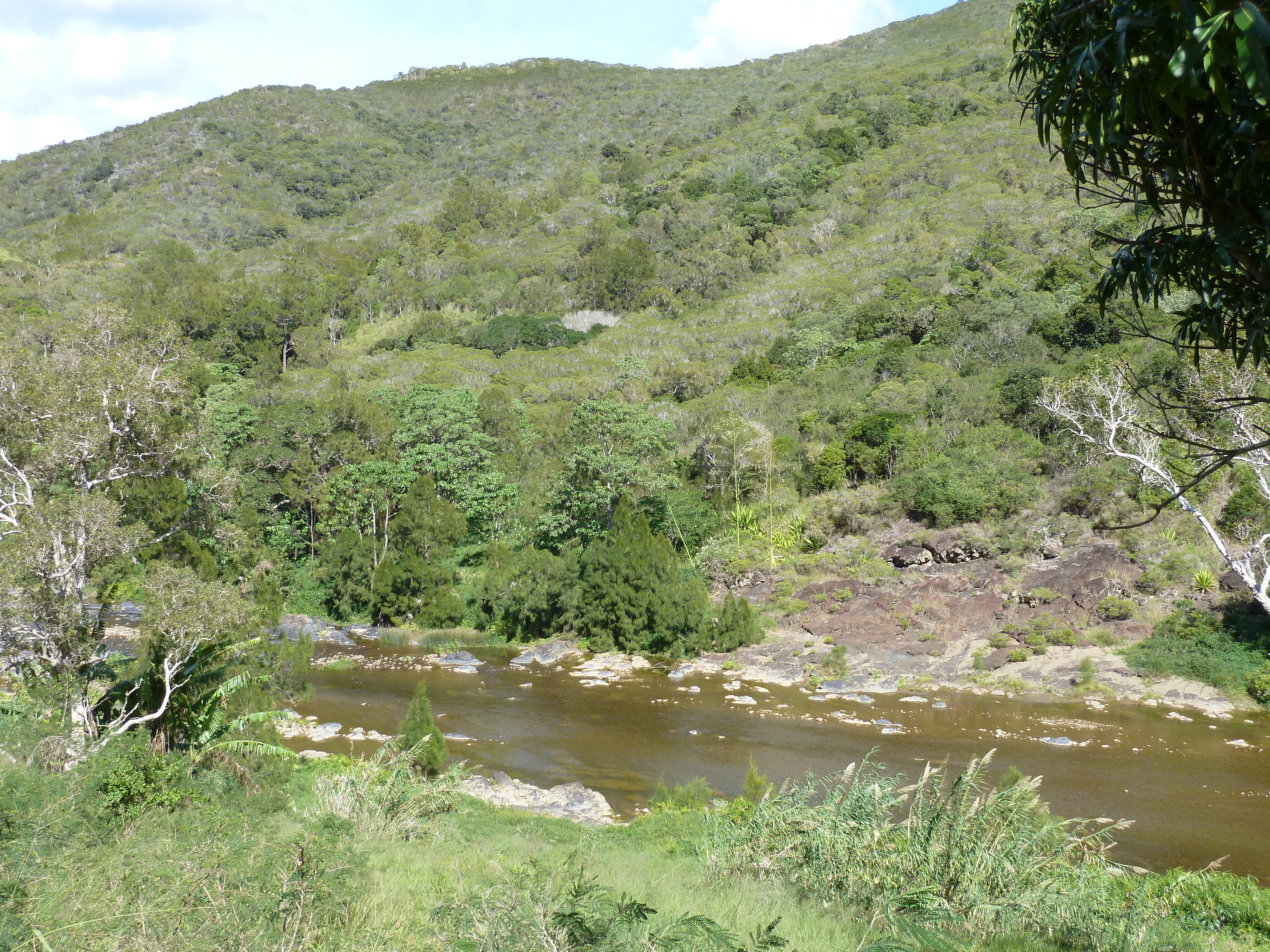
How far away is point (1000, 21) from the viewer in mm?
98188

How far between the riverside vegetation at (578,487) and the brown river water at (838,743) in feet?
5.86

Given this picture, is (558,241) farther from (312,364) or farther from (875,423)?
(875,423)

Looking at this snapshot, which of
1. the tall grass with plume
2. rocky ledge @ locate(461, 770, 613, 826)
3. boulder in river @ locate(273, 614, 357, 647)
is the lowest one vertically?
boulder in river @ locate(273, 614, 357, 647)

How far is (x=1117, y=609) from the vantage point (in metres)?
18.6

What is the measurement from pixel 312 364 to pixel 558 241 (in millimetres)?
27213

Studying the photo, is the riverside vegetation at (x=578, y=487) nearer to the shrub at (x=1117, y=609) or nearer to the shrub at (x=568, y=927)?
the shrub at (x=568, y=927)

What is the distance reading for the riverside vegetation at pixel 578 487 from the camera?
5.02 m

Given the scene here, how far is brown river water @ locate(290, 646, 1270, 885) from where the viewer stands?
11.4m

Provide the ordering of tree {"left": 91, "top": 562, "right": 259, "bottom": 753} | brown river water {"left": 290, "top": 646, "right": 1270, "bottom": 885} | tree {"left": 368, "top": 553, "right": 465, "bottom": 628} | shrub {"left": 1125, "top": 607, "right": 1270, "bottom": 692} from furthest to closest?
tree {"left": 368, "top": 553, "right": 465, "bottom": 628}, shrub {"left": 1125, "top": 607, "right": 1270, "bottom": 692}, brown river water {"left": 290, "top": 646, "right": 1270, "bottom": 885}, tree {"left": 91, "top": 562, "right": 259, "bottom": 753}

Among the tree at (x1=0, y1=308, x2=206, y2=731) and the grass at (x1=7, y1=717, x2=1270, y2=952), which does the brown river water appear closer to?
the grass at (x1=7, y1=717, x2=1270, y2=952)

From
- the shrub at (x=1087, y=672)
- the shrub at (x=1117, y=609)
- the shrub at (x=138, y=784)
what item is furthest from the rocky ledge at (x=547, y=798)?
the shrub at (x=1117, y=609)

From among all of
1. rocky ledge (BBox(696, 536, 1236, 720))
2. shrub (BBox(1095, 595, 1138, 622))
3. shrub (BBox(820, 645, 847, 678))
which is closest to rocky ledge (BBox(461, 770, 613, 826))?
rocky ledge (BBox(696, 536, 1236, 720))

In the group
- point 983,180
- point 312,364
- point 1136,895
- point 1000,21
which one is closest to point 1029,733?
point 1136,895

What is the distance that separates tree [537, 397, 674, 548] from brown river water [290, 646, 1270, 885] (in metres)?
7.13
